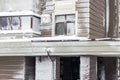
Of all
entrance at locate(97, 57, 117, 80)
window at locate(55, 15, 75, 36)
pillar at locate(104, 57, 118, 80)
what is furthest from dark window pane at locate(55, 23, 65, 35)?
pillar at locate(104, 57, 118, 80)

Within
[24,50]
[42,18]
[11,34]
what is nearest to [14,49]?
[24,50]

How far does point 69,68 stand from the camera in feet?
52.1

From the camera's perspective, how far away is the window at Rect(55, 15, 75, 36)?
556 inches

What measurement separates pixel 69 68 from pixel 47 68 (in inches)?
137

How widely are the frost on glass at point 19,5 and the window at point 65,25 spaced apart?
1.13m

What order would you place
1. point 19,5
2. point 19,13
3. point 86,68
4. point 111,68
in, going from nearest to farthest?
point 86,68
point 19,13
point 19,5
point 111,68

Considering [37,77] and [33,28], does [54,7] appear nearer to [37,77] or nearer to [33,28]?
[33,28]

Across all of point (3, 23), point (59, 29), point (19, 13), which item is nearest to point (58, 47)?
point (59, 29)

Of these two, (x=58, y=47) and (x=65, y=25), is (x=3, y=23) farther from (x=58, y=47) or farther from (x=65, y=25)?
(x=58, y=47)

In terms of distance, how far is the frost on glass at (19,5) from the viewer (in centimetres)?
1418

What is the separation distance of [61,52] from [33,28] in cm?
242

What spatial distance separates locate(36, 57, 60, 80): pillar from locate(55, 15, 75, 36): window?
192cm

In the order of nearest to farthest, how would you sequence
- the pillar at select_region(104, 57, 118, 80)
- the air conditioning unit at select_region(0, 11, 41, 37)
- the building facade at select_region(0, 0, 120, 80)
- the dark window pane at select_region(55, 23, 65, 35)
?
the building facade at select_region(0, 0, 120, 80)
the air conditioning unit at select_region(0, 11, 41, 37)
the dark window pane at select_region(55, 23, 65, 35)
the pillar at select_region(104, 57, 118, 80)

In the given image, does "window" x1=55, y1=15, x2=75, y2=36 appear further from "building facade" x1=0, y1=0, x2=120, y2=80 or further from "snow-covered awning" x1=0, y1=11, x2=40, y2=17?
"snow-covered awning" x1=0, y1=11, x2=40, y2=17
